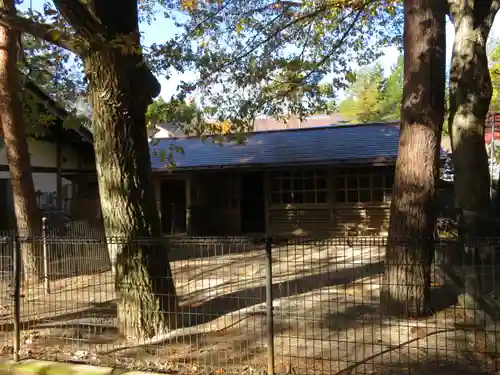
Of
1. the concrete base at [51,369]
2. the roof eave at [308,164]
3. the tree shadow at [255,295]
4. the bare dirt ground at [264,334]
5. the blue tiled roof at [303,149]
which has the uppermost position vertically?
the blue tiled roof at [303,149]

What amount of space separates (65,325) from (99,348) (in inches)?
45.8

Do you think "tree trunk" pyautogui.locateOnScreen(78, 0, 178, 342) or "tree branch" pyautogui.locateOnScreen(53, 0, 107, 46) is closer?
"tree branch" pyautogui.locateOnScreen(53, 0, 107, 46)

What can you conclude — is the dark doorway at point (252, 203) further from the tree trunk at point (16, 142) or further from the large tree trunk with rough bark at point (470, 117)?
the large tree trunk with rough bark at point (470, 117)

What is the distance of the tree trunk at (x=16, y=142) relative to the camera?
9750 mm

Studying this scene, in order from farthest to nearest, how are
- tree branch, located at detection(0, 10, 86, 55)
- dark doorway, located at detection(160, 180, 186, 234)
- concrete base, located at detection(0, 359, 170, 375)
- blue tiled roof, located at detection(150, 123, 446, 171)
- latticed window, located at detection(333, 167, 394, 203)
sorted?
1. dark doorway, located at detection(160, 180, 186, 234)
2. latticed window, located at detection(333, 167, 394, 203)
3. blue tiled roof, located at detection(150, 123, 446, 171)
4. tree branch, located at detection(0, 10, 86, 55)
5. concrete base, located at detection(0, 359, 170, 375)

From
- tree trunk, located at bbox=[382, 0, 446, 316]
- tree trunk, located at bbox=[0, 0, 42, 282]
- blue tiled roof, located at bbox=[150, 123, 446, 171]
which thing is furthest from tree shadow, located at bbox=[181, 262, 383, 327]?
blue tiled roof, located at bbox=[150, 123, 446, 171]

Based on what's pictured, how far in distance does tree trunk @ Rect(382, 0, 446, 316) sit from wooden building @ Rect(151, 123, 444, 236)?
26.8 feet

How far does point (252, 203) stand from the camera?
Answer: 1880 centimetres

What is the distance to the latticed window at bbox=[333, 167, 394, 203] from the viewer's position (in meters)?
16.1

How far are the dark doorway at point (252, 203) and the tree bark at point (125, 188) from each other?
1216 centimetres

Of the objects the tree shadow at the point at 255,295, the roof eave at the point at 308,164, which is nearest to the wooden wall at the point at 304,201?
the roof eave at the point at 308,164

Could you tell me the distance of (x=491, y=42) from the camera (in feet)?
114

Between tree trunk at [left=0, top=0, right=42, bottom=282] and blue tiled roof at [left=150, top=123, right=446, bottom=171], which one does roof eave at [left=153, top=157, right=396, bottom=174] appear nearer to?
blue tiled roof at [left=150, top=123, right=446, bottom=171]

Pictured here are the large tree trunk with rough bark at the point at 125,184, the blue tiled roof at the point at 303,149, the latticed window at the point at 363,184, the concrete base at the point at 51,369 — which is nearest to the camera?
the concrete base at the point at 51,369
